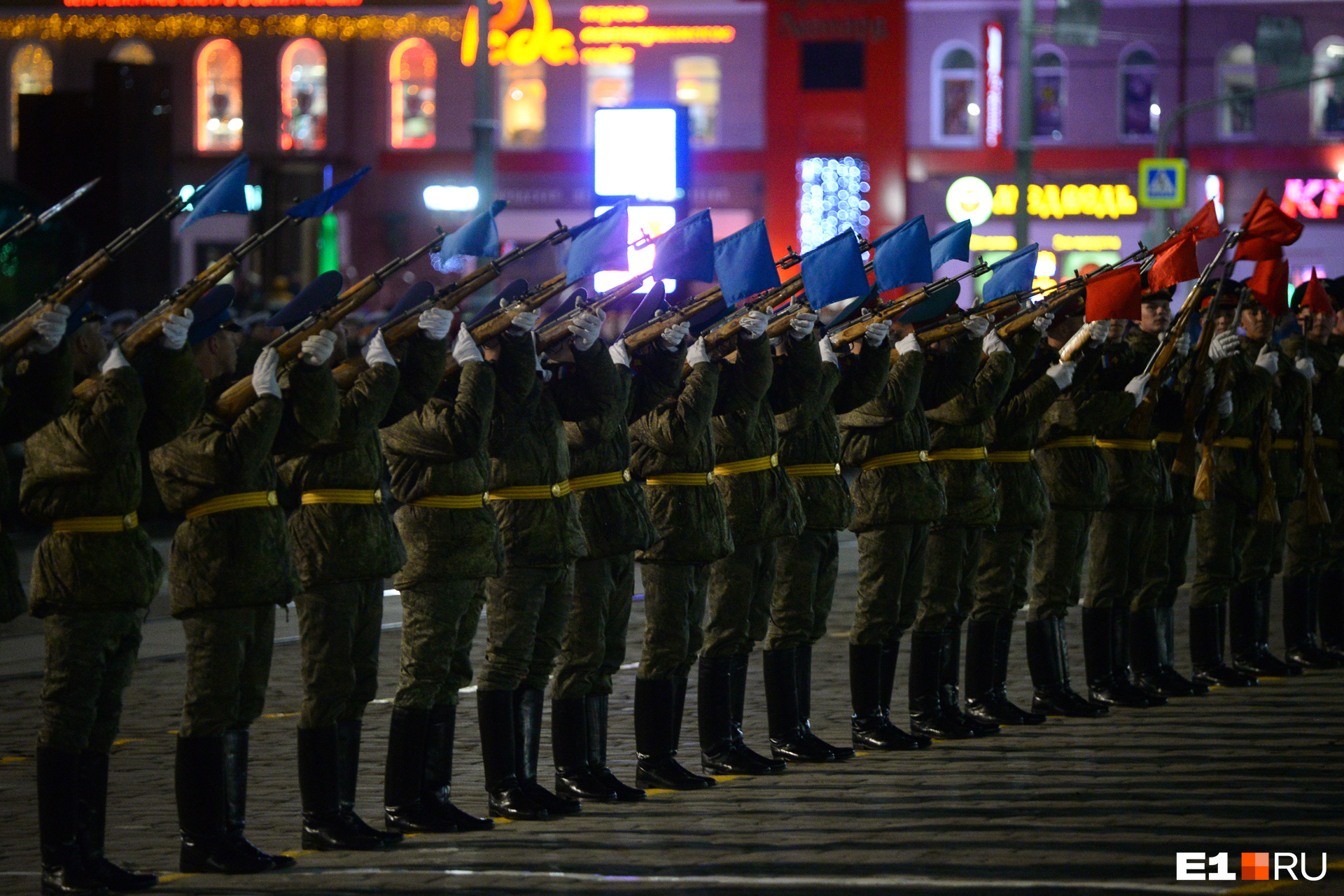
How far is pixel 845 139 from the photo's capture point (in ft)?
118

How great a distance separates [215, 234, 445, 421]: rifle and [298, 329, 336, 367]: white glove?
0.02m

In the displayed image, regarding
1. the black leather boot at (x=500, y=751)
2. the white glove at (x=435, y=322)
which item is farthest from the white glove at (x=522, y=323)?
the black leather boot at (x=500, y=751)

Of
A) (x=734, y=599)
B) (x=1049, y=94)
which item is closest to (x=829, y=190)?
(x=1049, y=94)

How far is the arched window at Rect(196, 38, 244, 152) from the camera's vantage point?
37062 millimetres

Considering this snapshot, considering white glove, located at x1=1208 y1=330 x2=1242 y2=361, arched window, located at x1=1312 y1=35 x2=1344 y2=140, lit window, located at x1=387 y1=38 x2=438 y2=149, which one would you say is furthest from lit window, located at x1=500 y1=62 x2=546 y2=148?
white glove, located at x1=1208 y1=330 x2=1242 y2=361

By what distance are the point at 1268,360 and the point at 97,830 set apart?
22.7ft

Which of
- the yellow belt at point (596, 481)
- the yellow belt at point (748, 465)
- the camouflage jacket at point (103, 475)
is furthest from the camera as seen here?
the yellow belt at point (748, 465)

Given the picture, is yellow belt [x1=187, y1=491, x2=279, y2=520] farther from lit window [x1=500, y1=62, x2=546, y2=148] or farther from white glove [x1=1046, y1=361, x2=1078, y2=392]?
lit window [x1=500, y1=62, x2=546, y2=148]

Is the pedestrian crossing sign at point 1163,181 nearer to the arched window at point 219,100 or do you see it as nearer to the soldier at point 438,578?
the arched window at point 219,100

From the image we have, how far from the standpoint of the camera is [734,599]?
8406 mm

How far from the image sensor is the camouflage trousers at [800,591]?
866 cm

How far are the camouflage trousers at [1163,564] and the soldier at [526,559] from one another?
375cm

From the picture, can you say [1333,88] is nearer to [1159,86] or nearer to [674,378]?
[1159,86]

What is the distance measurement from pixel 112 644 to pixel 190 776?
1.61 feet
